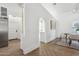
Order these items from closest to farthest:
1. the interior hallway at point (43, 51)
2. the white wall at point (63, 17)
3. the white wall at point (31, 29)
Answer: the white wall at point (63, 17) < the interior hallway at point (43, 51) < the white wall at point (31, 29)

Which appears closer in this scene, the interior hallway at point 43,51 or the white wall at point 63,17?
the white wall at point 63,17

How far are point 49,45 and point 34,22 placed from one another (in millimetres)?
1266

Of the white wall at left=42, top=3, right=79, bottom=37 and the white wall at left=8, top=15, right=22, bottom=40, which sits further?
the white wall at left=8, top=15, right=22, bottom=40

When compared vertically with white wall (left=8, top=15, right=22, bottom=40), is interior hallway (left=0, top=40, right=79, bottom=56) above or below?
below

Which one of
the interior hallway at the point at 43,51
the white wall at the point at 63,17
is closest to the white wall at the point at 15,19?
the interior hallway at the point at 43,51

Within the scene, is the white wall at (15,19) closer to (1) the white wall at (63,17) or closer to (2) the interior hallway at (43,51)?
(2) the interior hallway at (43,51)

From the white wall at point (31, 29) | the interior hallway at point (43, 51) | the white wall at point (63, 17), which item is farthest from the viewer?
the white wall at point (31, 29)

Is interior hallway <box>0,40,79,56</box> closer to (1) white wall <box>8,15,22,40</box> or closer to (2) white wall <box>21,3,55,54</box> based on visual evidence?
(1) white wall <box>8,15,22,40</box>

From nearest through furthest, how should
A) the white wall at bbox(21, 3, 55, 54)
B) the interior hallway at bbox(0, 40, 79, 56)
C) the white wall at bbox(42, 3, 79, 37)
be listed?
the white wall at bbox(42, 3, 79, 37) → the interior hallway at bbox(0, 40, 79, 56) → the white wall at bbox(21, 3, 55, 54)

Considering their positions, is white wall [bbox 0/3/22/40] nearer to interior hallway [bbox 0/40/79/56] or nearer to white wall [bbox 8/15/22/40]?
white wall [bbox 8/15/22/40]

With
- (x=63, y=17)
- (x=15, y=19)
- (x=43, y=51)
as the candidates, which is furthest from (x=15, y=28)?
(x=63, y=17)

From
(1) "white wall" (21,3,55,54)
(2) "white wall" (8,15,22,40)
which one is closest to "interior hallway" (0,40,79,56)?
(2) "white wall" (8,15,22,40)

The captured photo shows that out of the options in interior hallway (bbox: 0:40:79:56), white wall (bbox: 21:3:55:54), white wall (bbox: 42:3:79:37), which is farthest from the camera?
white wall (bbox: 21:3:55:54)

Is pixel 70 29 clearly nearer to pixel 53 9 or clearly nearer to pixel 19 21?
pixel 53 9
